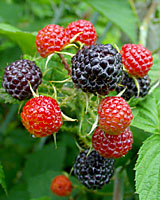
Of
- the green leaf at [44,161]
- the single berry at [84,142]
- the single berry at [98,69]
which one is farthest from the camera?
the green leaf at [44,161]

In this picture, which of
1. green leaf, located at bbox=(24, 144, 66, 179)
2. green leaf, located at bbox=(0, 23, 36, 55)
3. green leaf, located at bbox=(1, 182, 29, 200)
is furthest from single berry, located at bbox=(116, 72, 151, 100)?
green leaf, located at bbox=(1, 182, 29, 200)

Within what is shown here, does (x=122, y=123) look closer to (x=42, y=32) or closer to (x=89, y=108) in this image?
(x=89, y=108)

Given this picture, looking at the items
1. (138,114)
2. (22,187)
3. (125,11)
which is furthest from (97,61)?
(22,187)

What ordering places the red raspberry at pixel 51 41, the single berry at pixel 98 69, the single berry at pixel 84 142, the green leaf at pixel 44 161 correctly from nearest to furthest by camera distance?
the single berry at pixel 98 69 → the red raspberry at pixel 51 41 → the single berry at pixel 84 142 → the green leaf at pixel 44 161

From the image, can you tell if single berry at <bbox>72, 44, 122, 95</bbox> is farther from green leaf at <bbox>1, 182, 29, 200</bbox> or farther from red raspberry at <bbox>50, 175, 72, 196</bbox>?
green leaf at <bbox>1, 182, 29, 200</bbox>

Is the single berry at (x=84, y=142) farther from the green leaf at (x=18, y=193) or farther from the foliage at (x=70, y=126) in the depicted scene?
the green leaf at (x=18, y=193)

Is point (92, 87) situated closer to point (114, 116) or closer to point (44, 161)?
point (114, 116)

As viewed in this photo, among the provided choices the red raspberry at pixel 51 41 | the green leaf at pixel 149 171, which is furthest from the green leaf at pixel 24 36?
the green leaf at pixel 149 171
